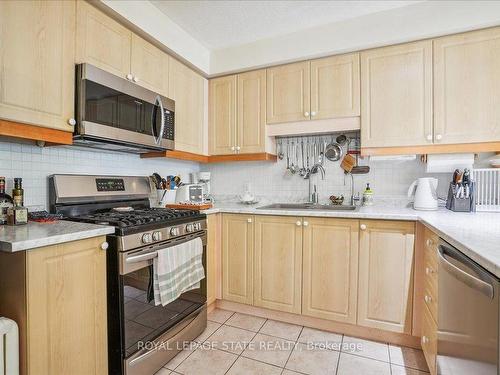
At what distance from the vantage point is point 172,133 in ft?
7.16

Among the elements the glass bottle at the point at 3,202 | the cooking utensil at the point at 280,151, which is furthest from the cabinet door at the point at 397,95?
the glass bottle at the point at 3,202

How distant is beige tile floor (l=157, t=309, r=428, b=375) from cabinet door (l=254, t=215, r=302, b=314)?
19 cm

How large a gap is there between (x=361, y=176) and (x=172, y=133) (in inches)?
63.5

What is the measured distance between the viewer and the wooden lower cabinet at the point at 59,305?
106 centimetres

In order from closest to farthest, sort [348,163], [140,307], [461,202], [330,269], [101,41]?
[140,307] < [101,41] < [461,202] < [330,269] < [348,163]

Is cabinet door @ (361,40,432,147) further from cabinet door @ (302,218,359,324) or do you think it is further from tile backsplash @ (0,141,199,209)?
tile backsplash @ (0,141,199,209)

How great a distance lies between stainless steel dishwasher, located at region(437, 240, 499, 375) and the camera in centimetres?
79

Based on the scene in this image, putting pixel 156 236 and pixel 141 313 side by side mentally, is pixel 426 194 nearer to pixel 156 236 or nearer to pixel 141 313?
pixel 156 236

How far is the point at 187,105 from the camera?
2418mm

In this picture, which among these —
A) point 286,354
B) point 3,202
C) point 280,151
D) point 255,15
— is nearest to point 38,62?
point 3,202

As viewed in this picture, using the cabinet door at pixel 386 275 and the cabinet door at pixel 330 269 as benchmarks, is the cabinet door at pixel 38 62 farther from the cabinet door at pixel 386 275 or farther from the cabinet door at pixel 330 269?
the cabinet door at pixel 386 275

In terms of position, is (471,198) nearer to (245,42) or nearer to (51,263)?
(245,42)

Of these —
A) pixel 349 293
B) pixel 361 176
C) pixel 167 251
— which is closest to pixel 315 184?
pixel 361 176

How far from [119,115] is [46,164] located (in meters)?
0.52
